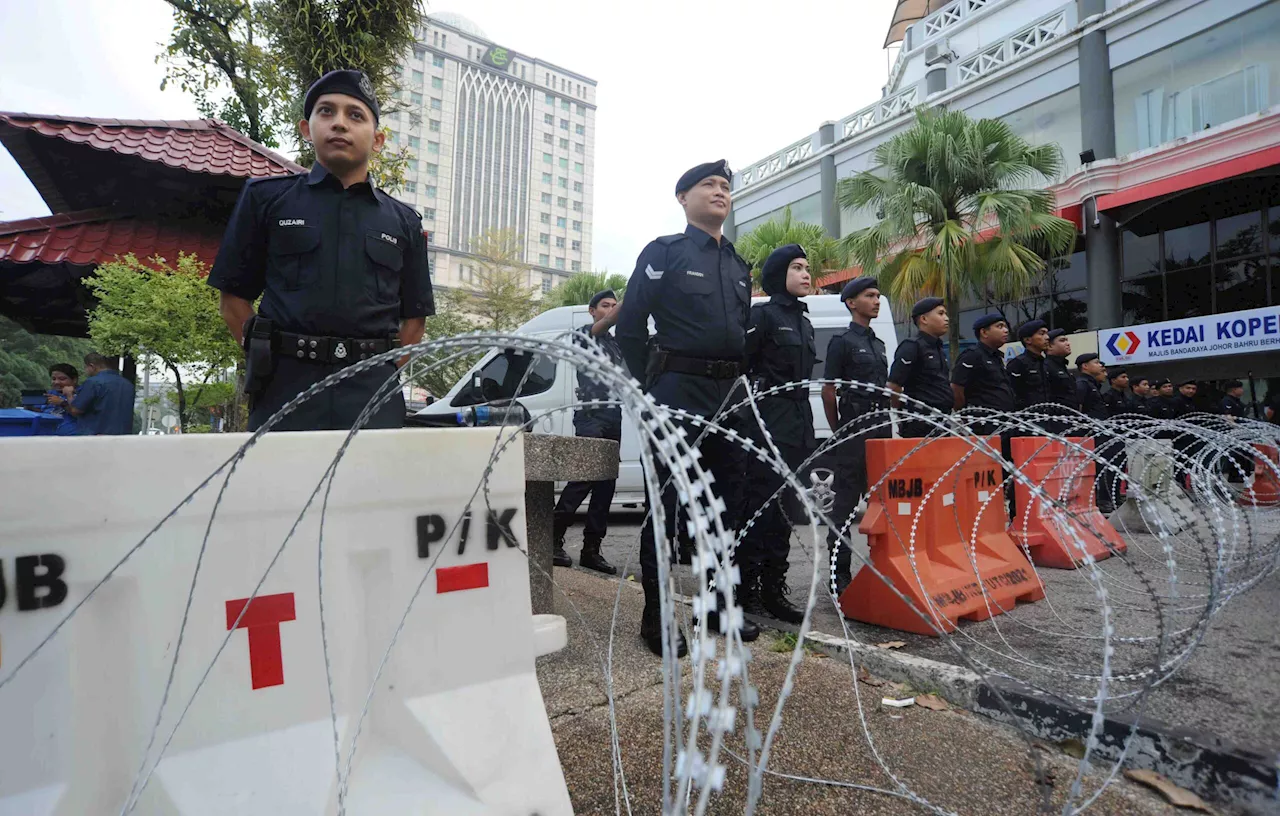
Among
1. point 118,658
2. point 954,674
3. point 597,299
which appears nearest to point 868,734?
point 954,674

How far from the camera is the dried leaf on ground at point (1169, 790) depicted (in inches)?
68.0

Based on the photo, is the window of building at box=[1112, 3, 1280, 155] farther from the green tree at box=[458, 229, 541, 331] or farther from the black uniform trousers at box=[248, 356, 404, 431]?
the green tree at box=[458, 229, 541, 331]

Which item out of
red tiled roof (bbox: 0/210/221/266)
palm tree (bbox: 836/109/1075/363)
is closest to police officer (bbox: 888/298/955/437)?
red tiled roof (bbox: 0/210/221/266)

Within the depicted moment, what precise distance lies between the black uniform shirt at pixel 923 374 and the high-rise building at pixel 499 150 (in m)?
58.0

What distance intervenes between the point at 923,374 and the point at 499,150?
73046 millimetres

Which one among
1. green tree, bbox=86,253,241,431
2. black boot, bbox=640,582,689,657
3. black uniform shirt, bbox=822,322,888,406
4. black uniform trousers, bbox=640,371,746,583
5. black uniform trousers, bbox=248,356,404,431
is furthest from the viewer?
green tree, bbox=86,253,241,431

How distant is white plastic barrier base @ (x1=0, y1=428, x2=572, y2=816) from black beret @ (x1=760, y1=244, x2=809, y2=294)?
2.72m

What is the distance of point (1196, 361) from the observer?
45.6ft

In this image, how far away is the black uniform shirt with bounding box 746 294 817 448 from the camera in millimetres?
3715

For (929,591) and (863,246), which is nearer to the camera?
(929,591)

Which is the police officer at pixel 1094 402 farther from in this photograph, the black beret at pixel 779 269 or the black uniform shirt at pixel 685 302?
the black uniform shirt at pixel 685 302

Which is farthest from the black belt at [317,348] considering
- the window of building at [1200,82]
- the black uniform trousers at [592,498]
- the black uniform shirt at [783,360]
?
the window of building at [1200,82]

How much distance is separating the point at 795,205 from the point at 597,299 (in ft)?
62.8

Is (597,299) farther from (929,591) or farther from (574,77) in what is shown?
(574,77)
